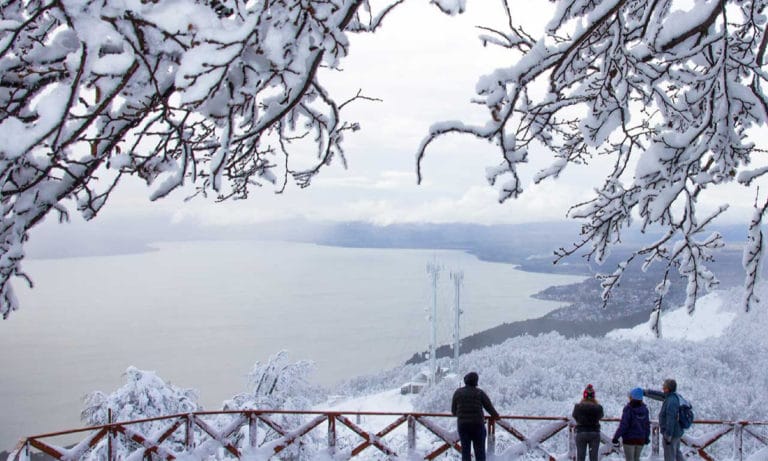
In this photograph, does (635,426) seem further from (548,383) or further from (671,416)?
(548,383)

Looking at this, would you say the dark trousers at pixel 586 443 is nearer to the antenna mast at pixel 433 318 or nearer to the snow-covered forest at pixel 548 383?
the snow-covered forest at pixel 548 383

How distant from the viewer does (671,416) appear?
670 cm

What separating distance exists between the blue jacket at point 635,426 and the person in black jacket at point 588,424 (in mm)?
236

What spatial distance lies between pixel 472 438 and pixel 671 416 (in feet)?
7.52

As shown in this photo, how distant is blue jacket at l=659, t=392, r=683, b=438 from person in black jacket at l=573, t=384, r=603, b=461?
2.39 ft

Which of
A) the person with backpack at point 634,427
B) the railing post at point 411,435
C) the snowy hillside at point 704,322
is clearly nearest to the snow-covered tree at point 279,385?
the railing post at point 411,435

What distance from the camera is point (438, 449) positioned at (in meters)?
7.13

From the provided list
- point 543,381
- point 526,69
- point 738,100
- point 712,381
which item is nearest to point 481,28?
point 526,69

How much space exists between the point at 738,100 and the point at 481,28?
1.70 m

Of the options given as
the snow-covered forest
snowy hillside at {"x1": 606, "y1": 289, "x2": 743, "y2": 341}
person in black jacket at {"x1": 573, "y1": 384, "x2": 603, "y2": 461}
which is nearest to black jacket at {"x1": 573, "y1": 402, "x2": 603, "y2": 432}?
person in black jacket at {"x1": 573, "y1": 384, "x2": 603, "y2": 461}

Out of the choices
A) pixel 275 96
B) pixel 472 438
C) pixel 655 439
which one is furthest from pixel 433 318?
pixel 275 96

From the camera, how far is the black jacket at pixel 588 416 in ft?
22.0

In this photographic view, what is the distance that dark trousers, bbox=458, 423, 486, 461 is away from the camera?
6.48 metres

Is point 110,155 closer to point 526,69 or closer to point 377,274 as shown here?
point 526,69
